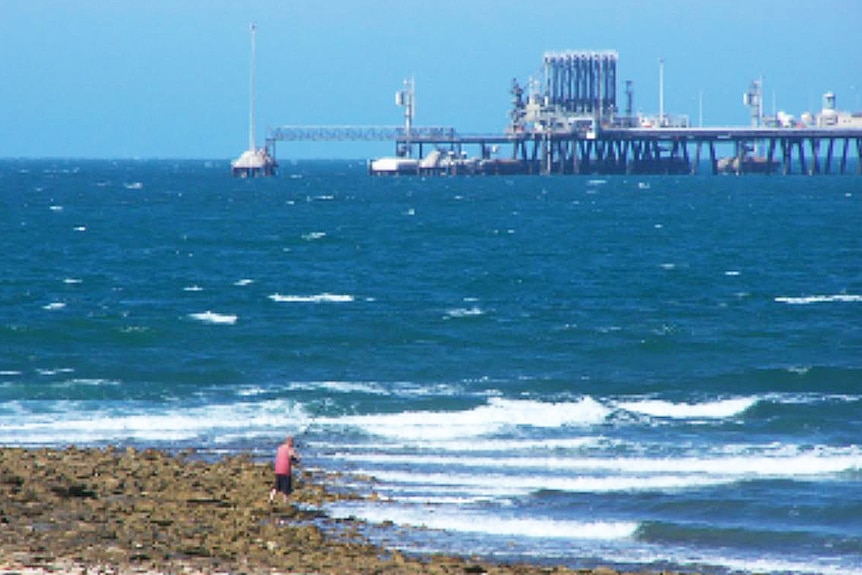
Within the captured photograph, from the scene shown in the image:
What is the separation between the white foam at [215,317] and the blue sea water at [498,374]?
21 cm

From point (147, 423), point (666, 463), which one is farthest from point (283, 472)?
point (147, 423)

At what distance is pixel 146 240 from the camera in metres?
76.0

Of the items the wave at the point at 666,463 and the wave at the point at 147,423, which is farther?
the wave at the point at 147,423

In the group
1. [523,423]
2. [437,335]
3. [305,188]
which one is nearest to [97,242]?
[437,335]

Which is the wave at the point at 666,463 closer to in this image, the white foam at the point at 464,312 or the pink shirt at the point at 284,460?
the pink shirt at the point at 284,460

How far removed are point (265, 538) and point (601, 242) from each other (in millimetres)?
59116

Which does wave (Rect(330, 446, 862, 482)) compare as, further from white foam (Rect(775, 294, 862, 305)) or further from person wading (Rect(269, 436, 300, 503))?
white foam (Rect(775, 294, 862, 305))

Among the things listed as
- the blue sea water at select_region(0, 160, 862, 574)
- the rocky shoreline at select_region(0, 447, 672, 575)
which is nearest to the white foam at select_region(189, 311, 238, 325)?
the blue sea water at select_region(0, 160, 862, 574)

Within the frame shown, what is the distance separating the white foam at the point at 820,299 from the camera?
49.3 meters

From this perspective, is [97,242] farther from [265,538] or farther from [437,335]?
[265,538]

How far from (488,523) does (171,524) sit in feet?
15.2

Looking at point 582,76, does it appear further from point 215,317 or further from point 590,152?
point 215,317

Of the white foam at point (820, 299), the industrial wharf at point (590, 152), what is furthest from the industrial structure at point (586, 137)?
the white foam at point (820, 299)

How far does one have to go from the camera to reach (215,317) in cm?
4509
